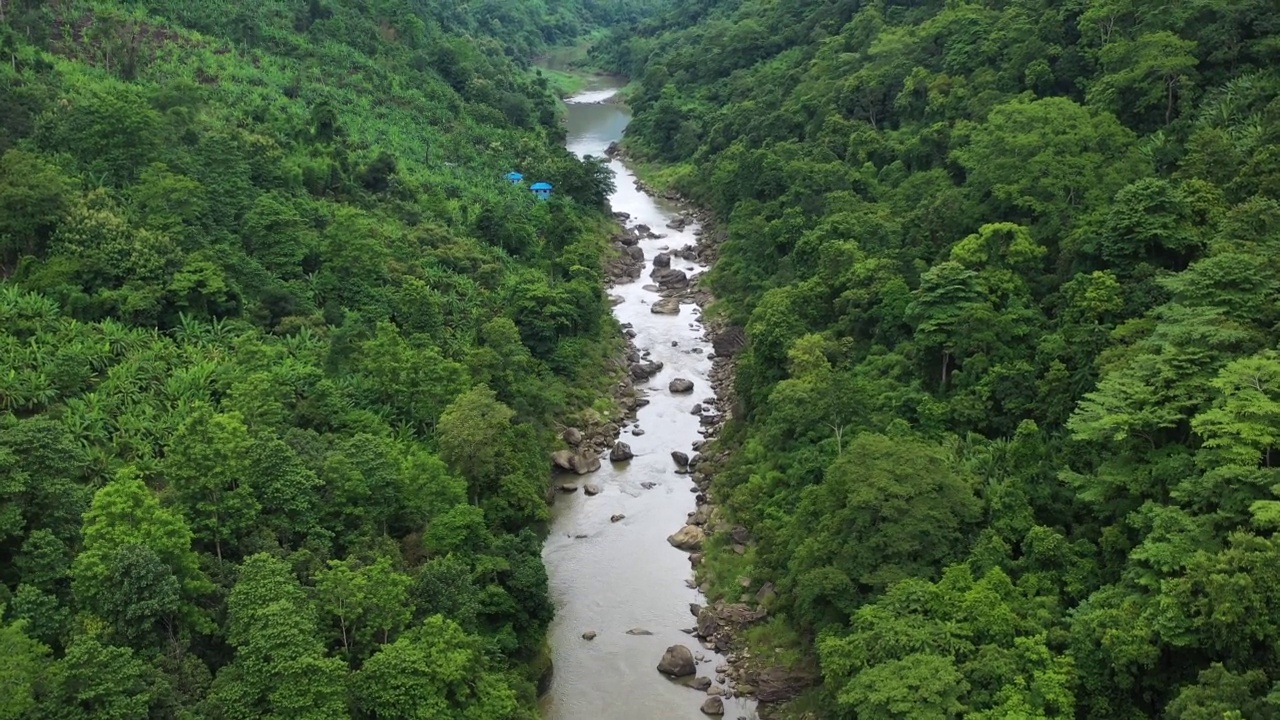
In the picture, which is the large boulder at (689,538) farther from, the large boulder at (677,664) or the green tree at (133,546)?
the green tree at (133,546)

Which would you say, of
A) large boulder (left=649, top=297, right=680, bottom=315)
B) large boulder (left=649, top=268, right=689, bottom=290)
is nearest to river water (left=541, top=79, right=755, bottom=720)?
large boulder (left=649, top=297, right=680, bottom=315)

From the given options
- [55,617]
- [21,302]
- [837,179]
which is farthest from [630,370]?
[55,617]

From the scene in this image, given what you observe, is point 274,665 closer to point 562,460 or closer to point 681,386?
point 562,460

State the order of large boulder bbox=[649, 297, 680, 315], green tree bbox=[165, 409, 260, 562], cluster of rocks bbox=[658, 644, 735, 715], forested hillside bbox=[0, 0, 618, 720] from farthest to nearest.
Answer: large boulder bbox=[649, 297, 680, 315] → cluster of rocks bbox=[658, 644, 735, 715] → green tree bbox=[165, 409, 260, 562] → forested hillside bbox=[0, 0, 618, 720]

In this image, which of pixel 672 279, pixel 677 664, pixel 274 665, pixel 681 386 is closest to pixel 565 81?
pixel 672 279

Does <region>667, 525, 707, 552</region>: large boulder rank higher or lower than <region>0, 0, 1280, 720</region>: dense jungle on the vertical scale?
lower

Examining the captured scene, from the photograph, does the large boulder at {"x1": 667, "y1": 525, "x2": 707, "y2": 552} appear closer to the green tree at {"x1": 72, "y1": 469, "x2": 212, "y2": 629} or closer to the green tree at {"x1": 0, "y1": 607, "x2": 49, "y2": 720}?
the green tree at {"x1": 72, "y1": 469, "x2": 212, "y2": 629}
